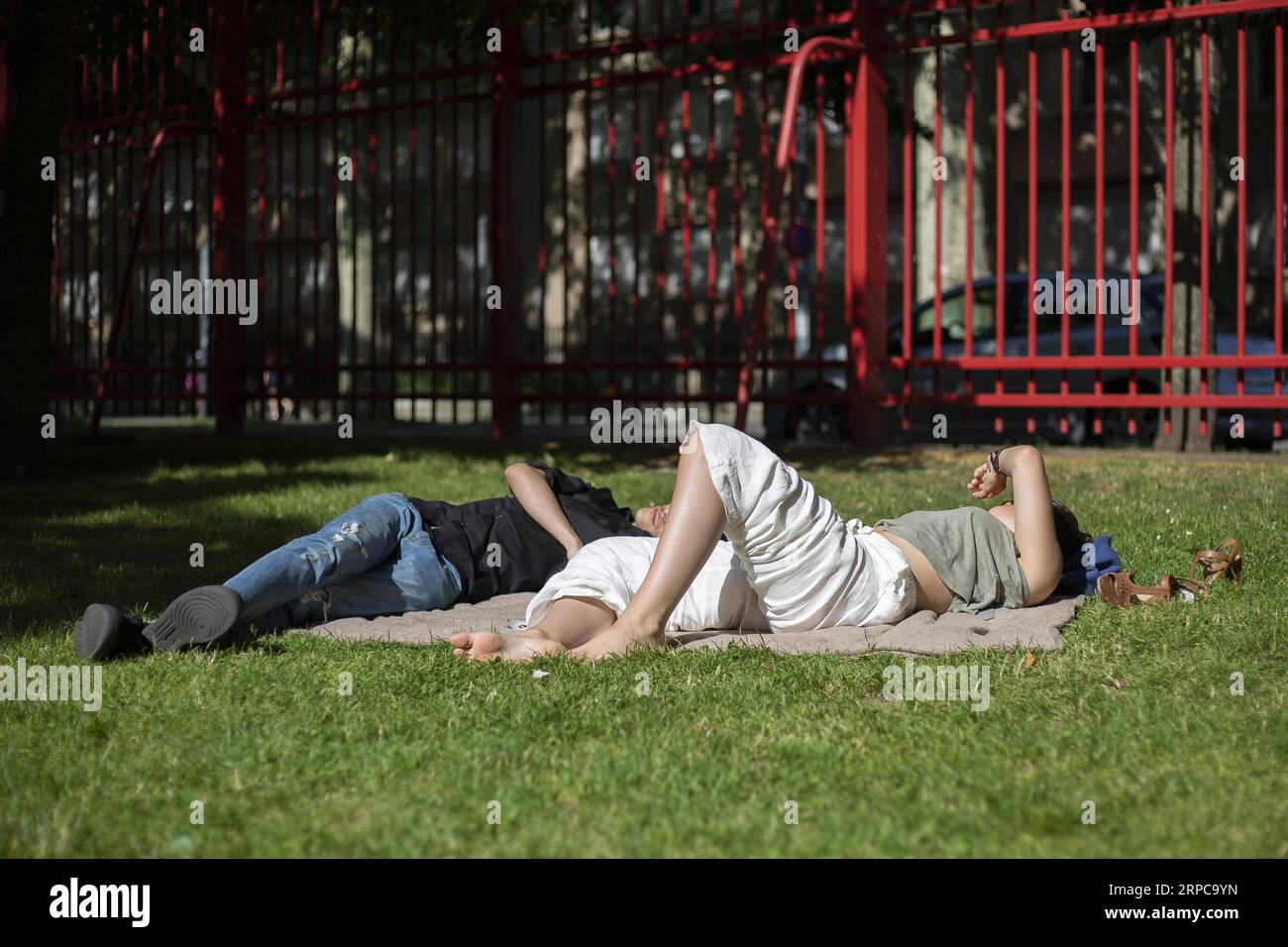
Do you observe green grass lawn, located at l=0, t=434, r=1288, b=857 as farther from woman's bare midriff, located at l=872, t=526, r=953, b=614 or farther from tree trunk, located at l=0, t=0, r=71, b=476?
tree trunk, located at l=0, t=0, r=71, b=476

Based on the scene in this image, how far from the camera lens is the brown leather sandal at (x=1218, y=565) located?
16.3ft

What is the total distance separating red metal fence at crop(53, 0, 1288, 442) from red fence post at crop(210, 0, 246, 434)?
2 cm

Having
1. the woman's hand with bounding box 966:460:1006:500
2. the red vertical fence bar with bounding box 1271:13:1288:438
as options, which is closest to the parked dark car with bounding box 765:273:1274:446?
the red vertical fence bar with bounding box 1271:13:1288:438

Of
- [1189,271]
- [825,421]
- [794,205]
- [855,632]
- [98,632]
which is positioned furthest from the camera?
[825,421]

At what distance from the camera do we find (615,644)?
4172 mm

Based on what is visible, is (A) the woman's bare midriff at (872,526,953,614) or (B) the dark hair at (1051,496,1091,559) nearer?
(A) the woman's bare midriff at (872,526,953,614)

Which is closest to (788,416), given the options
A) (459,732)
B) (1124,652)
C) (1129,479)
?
(1129,479)

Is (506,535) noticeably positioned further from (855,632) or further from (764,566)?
(855,632)

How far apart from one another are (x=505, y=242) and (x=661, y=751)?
8.13m

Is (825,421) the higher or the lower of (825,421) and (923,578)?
the higher

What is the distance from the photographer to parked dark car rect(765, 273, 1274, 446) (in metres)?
11.9

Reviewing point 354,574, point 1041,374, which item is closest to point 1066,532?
point 354,574

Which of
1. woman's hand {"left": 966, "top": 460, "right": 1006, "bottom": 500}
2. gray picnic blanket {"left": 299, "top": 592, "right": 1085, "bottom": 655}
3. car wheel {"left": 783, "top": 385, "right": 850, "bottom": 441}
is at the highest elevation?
car wheel {"left": 783, "top": 385, "right": 850, "bottom": 441}
